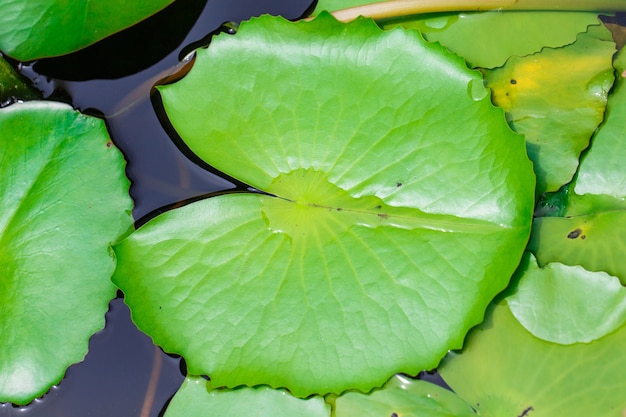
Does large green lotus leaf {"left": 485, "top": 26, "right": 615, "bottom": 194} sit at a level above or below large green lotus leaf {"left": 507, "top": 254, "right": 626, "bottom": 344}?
above

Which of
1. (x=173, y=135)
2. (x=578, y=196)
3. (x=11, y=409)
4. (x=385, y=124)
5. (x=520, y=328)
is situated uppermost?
(x=385, y=124)

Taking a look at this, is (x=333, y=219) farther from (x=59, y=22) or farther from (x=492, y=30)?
(x=59, y=22)

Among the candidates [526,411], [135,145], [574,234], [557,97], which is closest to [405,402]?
[526,411]

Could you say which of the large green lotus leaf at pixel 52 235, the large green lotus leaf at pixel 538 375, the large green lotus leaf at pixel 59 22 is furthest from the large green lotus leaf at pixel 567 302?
the large green lotus leaf at pixel 59 22

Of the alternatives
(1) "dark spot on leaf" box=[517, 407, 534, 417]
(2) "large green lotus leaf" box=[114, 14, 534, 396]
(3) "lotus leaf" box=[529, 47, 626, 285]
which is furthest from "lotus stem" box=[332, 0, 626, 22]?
(1) "dark spot on leaf" box=[517, 407, 534, 417]

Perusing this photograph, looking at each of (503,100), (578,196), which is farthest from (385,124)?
(578,196)

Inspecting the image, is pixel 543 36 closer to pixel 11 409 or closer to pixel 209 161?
pixel 209 161

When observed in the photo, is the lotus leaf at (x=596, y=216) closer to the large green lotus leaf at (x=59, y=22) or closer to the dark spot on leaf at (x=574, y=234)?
the dark spot on leaf at (x=574, y=234)

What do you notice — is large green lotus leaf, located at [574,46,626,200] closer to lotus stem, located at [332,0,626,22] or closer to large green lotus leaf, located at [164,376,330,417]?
lotus stem, located at [332,0,626,22]

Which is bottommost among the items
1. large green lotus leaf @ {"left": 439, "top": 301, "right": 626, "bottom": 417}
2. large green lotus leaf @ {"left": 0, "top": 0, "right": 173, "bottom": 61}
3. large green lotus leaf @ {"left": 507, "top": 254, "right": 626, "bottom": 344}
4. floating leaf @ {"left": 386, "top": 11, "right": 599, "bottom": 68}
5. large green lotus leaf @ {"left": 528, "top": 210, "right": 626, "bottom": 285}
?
large green lotus leaf @ {"left": 439, "top": 301, "right": 626, "bottom": 417}
